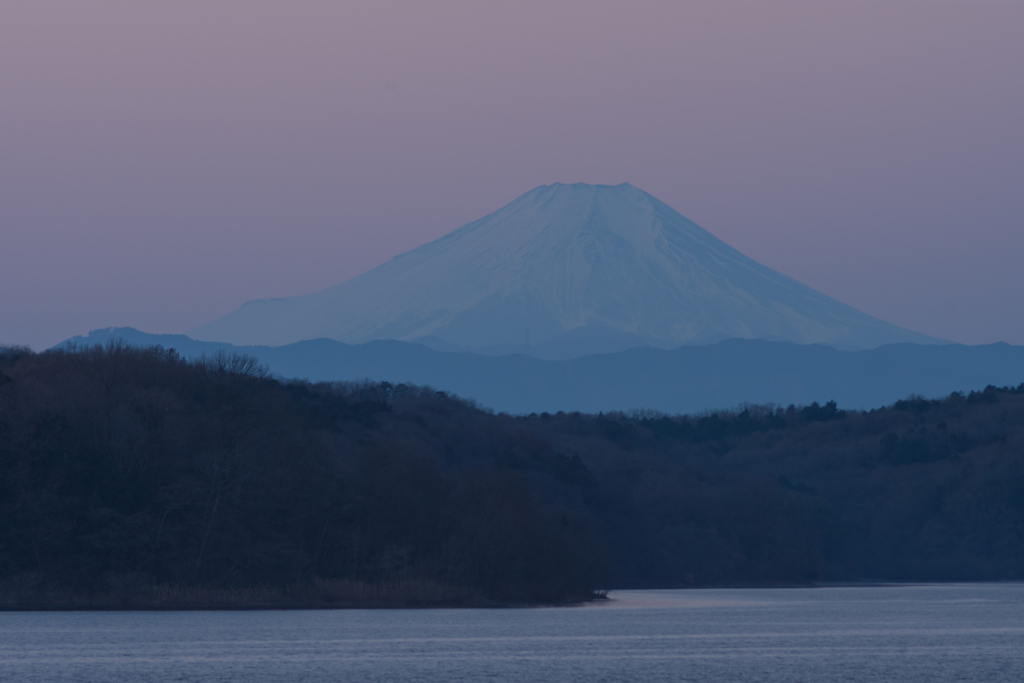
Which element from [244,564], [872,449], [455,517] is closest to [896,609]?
[455,517]

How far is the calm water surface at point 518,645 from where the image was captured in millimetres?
42562

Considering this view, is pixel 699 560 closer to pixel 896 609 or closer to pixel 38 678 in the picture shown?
pixel 896 609

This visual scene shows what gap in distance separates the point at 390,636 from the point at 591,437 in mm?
82079

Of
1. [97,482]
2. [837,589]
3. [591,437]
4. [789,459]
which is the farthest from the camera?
[789,459]

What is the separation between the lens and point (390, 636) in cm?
5662

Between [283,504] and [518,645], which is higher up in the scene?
[283,504]

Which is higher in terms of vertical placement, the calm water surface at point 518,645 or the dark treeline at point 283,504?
the dark treeline at point 283,504

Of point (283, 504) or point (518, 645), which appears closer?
point (518, 645)

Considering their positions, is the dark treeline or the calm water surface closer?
the calm water surface

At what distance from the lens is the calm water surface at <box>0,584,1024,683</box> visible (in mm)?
42562

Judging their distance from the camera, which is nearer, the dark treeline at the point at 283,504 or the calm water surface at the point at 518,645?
the calm water surface at the point at 518,645

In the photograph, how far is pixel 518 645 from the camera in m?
52.9

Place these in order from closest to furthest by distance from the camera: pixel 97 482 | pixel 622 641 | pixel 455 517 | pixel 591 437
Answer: pixel 622 641, pixel 97 482, pixel 455 517, pixel 591 437

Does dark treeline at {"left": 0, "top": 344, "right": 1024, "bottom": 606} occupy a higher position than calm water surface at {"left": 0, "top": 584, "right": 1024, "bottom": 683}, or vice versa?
dark treeline at {"left": 0, "top": 344, "right": 1024, "bottom": 606}
